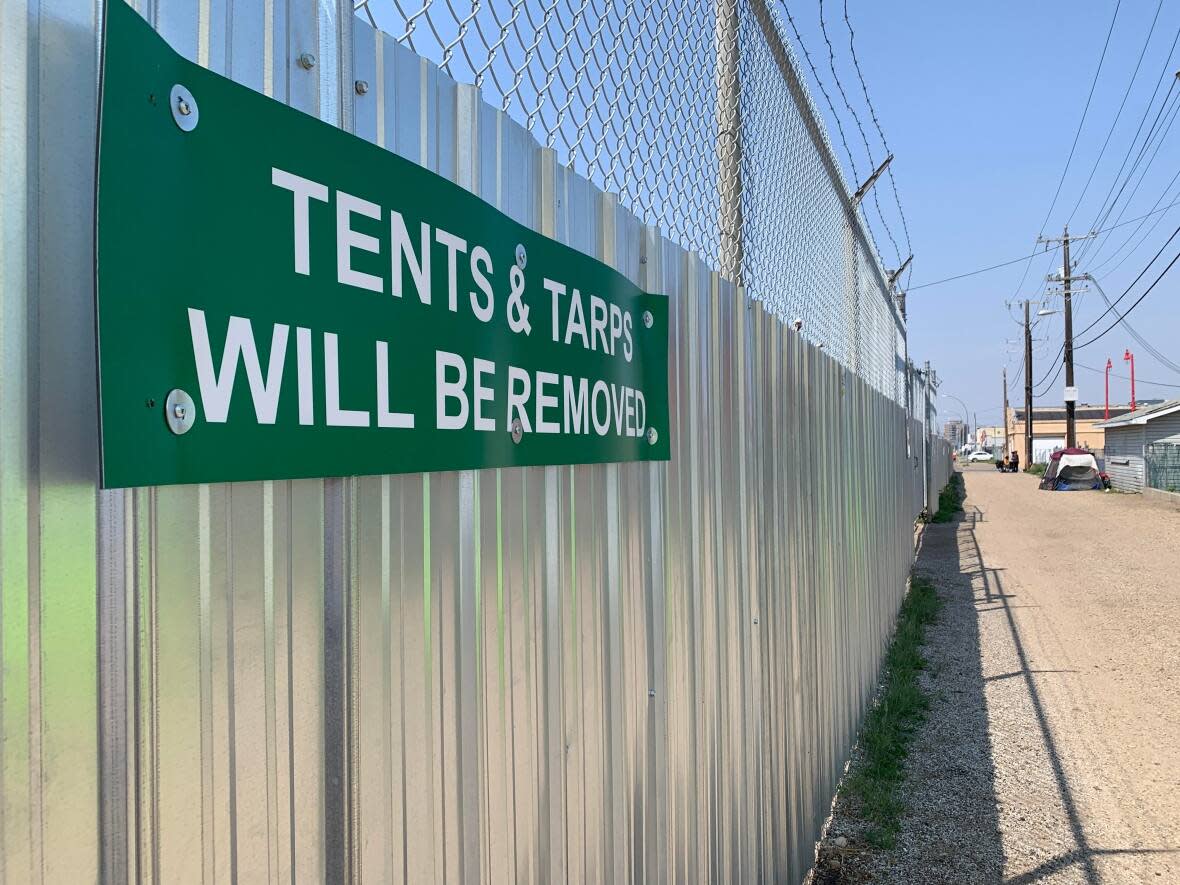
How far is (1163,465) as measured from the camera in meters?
26.7

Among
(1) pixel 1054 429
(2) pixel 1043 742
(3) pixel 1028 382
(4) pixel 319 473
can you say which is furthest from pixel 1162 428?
(1) pixel 1054 429

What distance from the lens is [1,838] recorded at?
0.69m

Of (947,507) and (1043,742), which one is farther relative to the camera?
(947,507)

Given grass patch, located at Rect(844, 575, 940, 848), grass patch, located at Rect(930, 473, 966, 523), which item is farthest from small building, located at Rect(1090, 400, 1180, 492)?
grass patch, located at Rect(844, 575, 940, 848)

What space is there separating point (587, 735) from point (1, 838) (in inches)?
43.8

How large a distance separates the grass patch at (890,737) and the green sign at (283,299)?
364cm

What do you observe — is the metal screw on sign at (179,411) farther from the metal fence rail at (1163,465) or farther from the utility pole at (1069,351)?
the utility pole at (1069,351)

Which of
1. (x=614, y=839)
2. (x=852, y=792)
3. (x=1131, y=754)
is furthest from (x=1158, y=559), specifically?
(x=614, y=839)

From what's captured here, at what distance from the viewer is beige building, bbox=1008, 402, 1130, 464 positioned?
232ft

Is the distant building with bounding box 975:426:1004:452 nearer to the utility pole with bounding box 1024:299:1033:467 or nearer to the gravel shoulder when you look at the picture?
the utility pole with bounding box 1024:299:1033:467

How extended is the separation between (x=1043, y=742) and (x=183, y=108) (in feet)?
19.4

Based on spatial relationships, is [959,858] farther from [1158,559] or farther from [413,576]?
[1158,559]

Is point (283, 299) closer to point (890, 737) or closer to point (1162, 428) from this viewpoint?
point (890, 737)

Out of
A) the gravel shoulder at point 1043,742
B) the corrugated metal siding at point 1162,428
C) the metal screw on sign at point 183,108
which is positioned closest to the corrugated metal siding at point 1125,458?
the corrugated metal siding at point 1162,428
